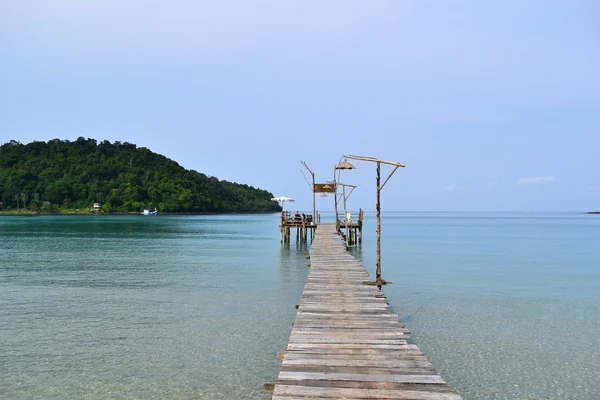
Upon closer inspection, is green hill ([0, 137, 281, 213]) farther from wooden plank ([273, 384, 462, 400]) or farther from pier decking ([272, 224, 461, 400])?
wooden plank ([273, 384, 462, 400])

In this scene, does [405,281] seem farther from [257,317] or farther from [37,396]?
[37,396]

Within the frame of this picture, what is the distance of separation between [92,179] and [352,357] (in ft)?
601

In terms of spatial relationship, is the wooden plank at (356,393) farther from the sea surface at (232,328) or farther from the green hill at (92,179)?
the green hill at (92,179)

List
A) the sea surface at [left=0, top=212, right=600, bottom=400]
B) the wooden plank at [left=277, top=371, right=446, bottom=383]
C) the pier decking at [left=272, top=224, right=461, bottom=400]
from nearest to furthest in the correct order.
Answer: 1. the pier decking at [left=272, top=224, right=461, bottom=400]
2. the wooden plank at [left=277, top=371, right=446, bottom=383]
3. the sea surface at [left=0, top=212, right=600, bottom=400]

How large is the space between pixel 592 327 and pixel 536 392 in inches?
259

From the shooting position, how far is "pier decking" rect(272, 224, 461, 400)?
6305mm

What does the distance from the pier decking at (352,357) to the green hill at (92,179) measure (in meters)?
168

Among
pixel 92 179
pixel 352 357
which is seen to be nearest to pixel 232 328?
pixel 352 357

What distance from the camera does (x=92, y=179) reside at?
172 meters

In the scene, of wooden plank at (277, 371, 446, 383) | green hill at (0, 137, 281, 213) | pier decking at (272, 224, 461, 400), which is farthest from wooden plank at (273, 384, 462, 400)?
green hill at (0, 137, 281, 213)

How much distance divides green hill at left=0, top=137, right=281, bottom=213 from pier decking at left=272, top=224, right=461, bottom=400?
167568 millimetres

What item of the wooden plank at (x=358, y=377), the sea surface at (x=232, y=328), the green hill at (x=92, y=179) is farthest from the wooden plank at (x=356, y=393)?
the green hill at (x=92, y=179)

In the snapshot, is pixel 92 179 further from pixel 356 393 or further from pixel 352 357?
pixel 356 393

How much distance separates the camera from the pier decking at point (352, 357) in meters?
6.30
